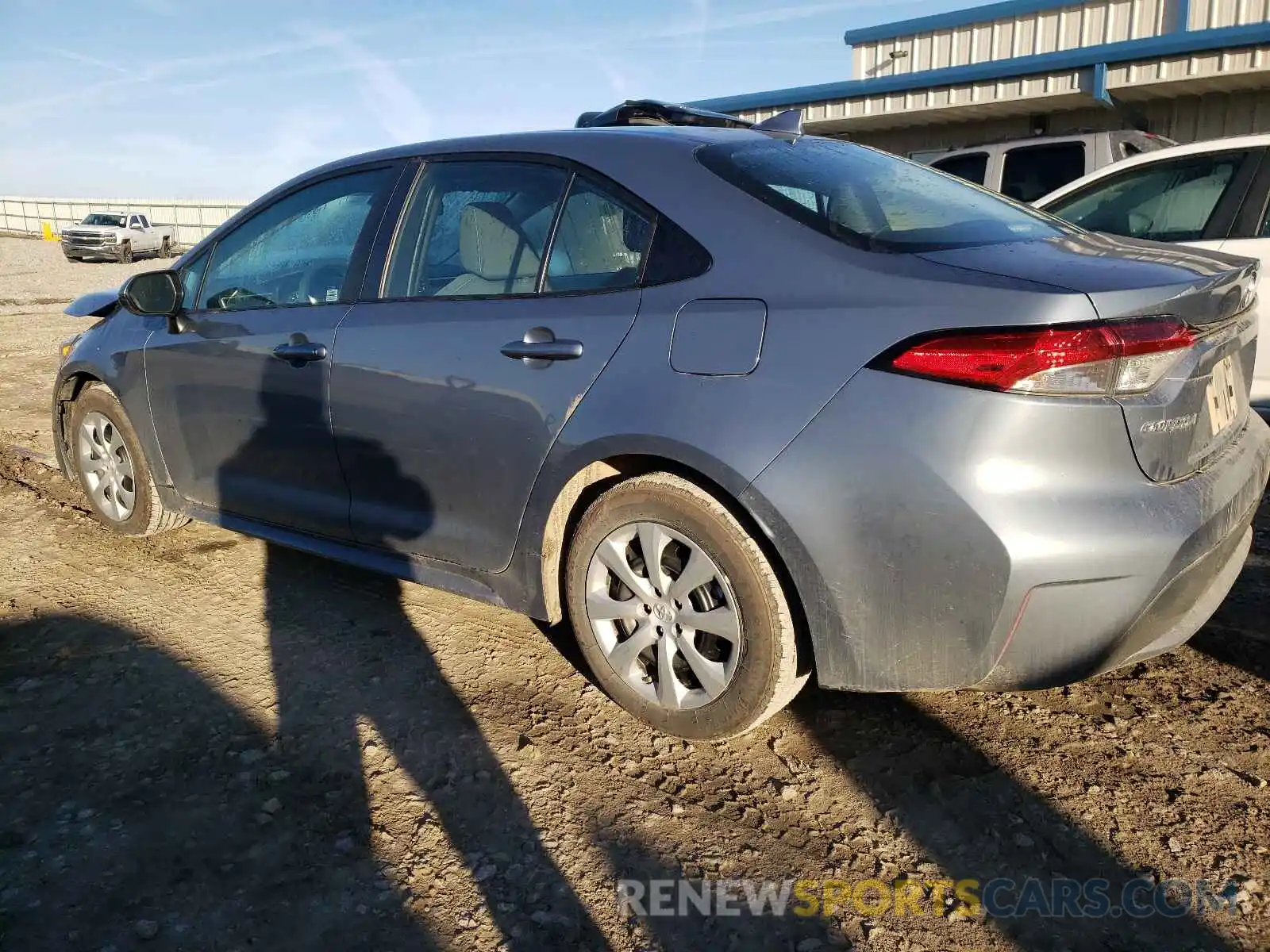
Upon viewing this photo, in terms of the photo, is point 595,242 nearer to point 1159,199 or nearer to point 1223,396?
point 1223,396

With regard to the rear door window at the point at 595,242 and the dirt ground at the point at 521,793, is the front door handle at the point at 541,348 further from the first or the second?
the dirt ground at the point at 521,793

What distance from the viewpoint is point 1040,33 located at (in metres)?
13.1

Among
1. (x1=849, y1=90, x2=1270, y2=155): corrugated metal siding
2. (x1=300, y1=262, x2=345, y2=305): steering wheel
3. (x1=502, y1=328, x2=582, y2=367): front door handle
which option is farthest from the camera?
(x1=849, y1=90, x2=1270, y2=155): corrugated metal siding

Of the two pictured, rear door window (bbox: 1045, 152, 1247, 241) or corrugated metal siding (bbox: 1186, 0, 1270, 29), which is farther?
corrugated metal siding (bbox: 1186, 0, 1270, 29)

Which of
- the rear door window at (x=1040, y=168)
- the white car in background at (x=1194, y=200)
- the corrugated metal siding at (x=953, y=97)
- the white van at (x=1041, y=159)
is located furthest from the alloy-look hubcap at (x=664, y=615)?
the corrugated metal siding at (x=953, y=97)

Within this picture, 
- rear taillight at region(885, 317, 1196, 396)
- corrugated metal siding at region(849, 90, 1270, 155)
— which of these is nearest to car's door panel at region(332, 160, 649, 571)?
rear taillight at region(885, 317, 1196, 396)

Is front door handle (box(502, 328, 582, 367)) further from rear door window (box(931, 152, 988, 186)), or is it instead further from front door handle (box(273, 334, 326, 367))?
rear door window (box(931, 152, 988, 186))

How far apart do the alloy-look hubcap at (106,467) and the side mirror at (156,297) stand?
0.69 meters

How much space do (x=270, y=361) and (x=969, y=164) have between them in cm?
794

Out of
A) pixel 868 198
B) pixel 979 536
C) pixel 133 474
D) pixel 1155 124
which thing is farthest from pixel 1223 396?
pixel 1155 124

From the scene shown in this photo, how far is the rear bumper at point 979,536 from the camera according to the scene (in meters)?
2.11

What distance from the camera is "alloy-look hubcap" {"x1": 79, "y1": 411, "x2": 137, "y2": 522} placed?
14.4 feet

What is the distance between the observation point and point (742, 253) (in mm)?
2494

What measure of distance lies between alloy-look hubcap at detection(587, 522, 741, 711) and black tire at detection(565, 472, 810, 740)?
0.02 m
